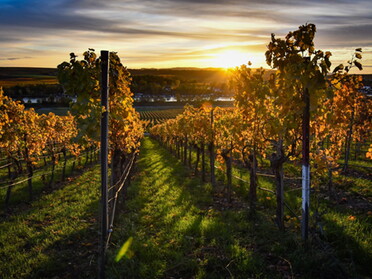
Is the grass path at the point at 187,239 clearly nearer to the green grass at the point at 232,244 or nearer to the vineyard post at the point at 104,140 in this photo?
the green grass at the point at 232,244

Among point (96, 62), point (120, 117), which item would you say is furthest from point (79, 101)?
point (120, 117)

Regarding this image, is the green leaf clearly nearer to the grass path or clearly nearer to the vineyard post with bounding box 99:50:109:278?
the grass path

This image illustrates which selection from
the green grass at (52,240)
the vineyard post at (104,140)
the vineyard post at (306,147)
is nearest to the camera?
the vineyard post at (104,140)

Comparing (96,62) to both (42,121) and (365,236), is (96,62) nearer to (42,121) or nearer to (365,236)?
(365,236)

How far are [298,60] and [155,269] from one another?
4.96 m

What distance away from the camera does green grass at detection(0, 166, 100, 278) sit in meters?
6.09

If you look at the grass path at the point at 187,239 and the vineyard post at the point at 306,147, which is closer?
the grass path at the point at 187,239

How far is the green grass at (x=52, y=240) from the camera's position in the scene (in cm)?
609

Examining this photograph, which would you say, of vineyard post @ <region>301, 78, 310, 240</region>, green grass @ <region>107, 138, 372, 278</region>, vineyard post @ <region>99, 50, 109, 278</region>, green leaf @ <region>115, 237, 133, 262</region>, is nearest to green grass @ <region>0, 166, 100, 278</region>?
green leaf @ <region>115, 237, 133, 262</region>

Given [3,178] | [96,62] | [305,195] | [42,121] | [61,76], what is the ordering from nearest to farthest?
1. [61,76]
2. [96,62]
3. [305,195]
4. [42,121]
5. [3,178]

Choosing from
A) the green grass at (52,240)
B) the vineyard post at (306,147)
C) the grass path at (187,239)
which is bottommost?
the green grass at (52,240)

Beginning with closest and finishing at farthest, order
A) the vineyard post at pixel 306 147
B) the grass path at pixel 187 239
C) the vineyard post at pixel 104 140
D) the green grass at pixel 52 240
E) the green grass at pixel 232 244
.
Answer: the vineyard post at pixel 104 140 → the green grass at pixel 232 244 → the grass path at pixel 187 239 → the vineyard post at pixel 306 147 → the green grass at pixel 52 240

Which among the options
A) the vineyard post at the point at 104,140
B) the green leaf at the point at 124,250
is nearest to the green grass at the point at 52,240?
the green leaf at the point at 124,250

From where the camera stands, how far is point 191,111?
1917cm
